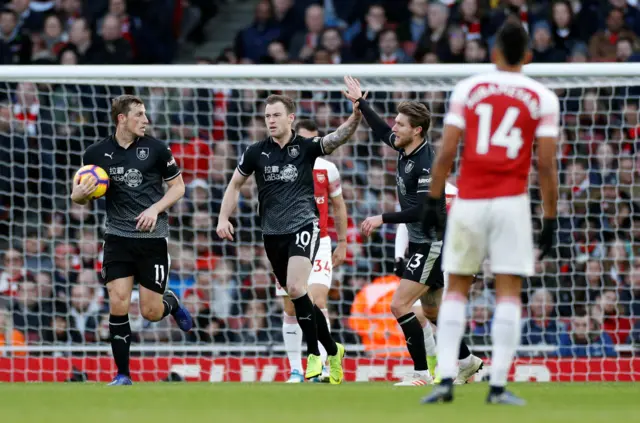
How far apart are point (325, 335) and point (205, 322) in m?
3.72

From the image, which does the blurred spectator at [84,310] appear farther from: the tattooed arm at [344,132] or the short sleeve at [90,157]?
the tattooed arm at [344,132]

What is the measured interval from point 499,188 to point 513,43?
0.81m

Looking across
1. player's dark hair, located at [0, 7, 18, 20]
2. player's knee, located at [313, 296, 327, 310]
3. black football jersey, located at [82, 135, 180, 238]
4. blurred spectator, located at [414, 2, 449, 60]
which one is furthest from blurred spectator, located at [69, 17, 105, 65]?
black football jersey, located at [82, 135, 180, 238]

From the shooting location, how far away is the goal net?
12.2 metres

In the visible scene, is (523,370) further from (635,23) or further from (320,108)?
(635,23)

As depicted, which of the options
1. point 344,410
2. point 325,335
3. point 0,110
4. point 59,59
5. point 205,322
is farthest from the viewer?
point 59,59

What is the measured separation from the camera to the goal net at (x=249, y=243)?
1219 cm

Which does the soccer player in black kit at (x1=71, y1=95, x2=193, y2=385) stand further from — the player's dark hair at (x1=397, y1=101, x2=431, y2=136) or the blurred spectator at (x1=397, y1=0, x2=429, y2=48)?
the blurred spectator at (x1=397, y1=0, x2=429, y2=48)

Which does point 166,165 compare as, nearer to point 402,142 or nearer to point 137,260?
point 137,260

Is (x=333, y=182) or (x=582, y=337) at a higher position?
(x=333, y=182)

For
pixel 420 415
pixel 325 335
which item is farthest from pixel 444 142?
pixel 325 335

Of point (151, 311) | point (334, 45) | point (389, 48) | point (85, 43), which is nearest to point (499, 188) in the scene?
point (151, 311)

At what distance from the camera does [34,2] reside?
17656 millimetres

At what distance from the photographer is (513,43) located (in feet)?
21.9
